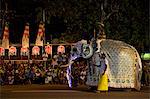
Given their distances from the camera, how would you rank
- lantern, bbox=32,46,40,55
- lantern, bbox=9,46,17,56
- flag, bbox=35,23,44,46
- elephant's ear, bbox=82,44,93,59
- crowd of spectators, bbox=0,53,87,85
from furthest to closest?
lantern, bbox=32,46,40,55 < flag, bbox=35,23,44,46 < lantern, bbox=9,46,17,56 < crowd of spectators, bbox=0,53,87,85 < elephant's ear, bbox=82,44,93,59

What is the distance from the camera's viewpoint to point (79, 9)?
34031 mm

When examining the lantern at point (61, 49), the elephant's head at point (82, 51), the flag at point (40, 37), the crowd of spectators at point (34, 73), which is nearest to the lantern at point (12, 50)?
the crowd of spectators at point (34, 73)

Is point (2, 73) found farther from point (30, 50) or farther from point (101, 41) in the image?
point (101, 41)

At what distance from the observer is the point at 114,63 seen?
794 inches

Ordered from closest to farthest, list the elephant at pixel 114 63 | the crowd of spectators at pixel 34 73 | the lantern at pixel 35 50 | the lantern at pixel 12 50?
the elephant at pixel 114 63, the crowd of spectators at pixel 34 73, the lantern at pixel 12 50, the lantern at pixel 35 50

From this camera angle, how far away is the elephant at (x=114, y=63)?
20.1 metres

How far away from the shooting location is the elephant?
20125 mm

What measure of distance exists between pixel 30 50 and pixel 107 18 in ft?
18.6

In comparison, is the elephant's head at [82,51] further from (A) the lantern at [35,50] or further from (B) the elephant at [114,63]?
(A) the lantern at [35,50]

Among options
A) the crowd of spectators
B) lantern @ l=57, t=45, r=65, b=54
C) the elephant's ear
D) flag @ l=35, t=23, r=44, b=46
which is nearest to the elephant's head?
the elephant's ear

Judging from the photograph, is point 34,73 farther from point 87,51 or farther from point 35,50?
point 87,51

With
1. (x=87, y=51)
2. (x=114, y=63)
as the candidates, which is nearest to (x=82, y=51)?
(x=87, y=51)

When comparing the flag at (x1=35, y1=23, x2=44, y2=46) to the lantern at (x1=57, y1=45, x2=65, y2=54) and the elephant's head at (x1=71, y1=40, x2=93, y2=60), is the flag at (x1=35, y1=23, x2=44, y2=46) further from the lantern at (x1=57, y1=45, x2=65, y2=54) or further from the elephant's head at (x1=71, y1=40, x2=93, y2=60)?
the elephant's head at (x1=71, y1=40, x2=93, y2=60)

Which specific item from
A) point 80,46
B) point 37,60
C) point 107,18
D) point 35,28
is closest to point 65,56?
point 37,60
